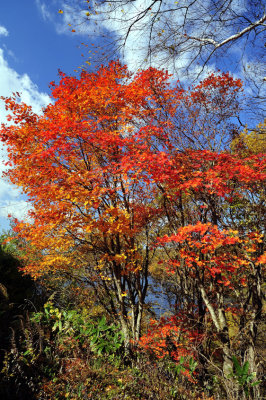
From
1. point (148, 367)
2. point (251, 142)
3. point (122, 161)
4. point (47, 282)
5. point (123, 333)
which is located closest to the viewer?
point (148, 367)

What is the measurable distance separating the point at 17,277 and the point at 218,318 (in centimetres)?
885

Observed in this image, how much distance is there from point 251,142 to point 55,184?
28.8 ft

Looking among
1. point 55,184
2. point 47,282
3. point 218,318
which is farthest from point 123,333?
point 47,282

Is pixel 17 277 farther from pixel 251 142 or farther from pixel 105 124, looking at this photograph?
pixel 251 142

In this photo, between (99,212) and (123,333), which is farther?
(99,212)

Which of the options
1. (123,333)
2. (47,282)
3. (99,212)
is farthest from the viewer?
(47,282)

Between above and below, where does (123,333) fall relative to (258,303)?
below

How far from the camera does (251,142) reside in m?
10.0

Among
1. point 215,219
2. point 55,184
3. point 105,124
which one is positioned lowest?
point 215,219

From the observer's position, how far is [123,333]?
7324 millimetres

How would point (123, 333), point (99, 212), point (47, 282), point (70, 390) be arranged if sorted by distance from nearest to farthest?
1. point (70, 390)
2. point (123, 333)
3. point (99, 212)
4. point (47, 282)

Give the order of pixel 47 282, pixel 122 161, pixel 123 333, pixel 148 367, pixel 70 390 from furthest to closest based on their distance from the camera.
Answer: pixel 47 282, pixel 123 333, pixel 122 161, pixel 148 367, pixel 70 390

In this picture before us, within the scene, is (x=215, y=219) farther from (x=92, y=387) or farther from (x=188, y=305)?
(x=92, y=387)

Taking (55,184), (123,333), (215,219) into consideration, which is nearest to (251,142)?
(215,219)
